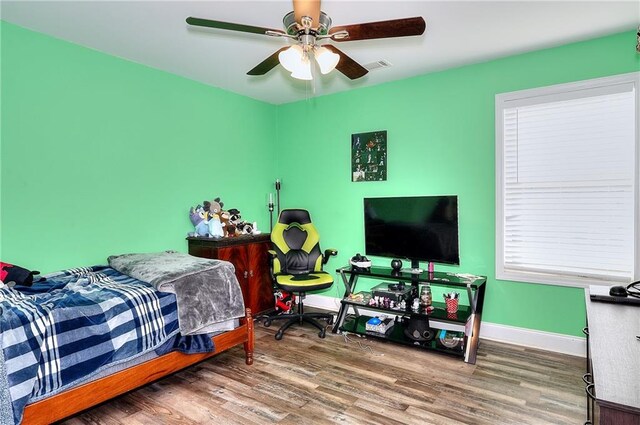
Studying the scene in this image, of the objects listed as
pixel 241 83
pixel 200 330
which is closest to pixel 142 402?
pixel 200 330

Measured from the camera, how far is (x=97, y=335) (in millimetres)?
2002

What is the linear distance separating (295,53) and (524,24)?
1.80 meters

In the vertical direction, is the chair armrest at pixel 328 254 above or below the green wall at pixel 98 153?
below

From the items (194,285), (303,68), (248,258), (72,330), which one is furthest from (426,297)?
(72,330)

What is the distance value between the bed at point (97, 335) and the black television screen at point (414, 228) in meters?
1.64

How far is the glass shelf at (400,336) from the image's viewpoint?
9.89 feet

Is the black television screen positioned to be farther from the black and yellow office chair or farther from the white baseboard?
the white baseboard

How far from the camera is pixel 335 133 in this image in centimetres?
428

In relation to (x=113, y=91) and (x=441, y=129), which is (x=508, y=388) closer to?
(x=441, y=129)

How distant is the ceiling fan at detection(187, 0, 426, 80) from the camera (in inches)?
68.4

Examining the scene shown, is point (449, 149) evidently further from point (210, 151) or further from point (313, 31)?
point (210, 151)

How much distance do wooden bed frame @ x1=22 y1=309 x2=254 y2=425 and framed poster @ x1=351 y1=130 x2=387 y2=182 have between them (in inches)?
85.7

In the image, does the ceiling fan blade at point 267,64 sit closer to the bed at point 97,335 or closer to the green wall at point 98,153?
the bed at point 97,335

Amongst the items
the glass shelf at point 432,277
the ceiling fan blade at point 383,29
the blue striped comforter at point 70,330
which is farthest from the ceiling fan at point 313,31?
the glass shelf at point 432,277
